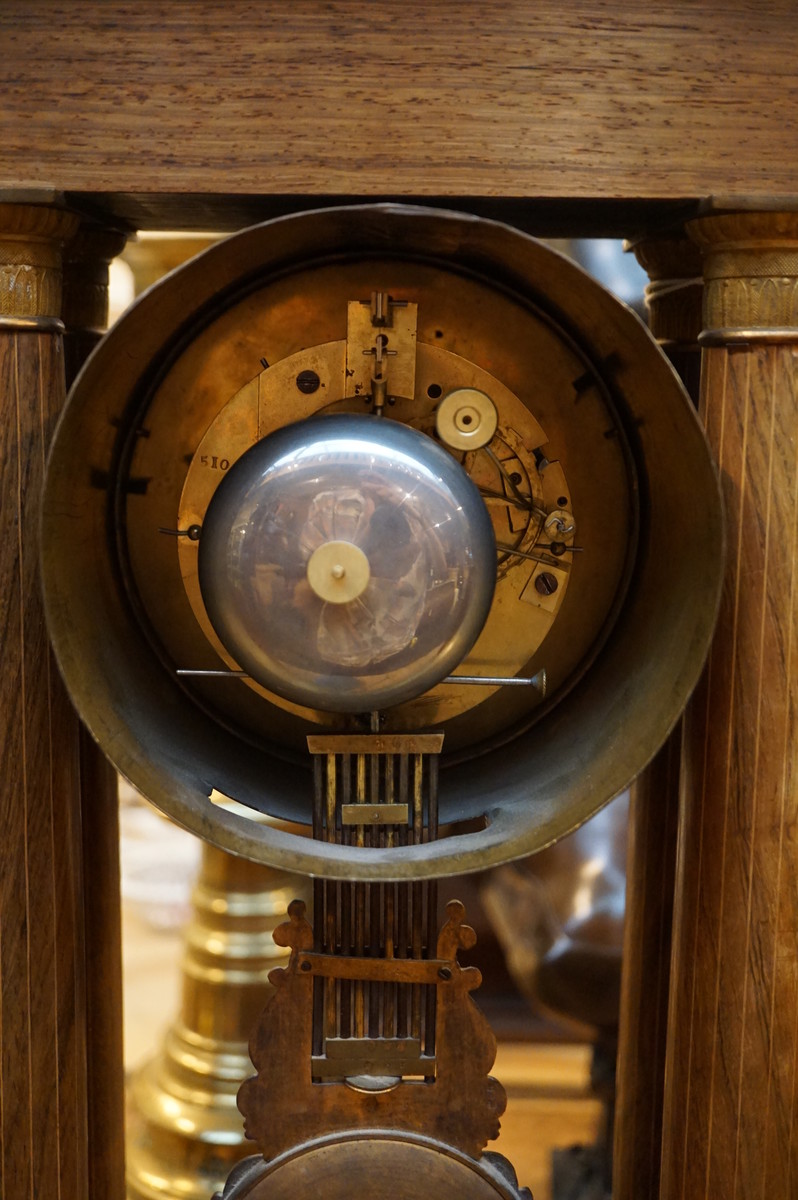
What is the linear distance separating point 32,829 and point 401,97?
106cm

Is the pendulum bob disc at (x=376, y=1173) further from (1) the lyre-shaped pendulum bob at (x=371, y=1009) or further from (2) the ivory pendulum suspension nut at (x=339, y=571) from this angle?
(2) the ivory pendulum suspension nut at (x=339, y=571)

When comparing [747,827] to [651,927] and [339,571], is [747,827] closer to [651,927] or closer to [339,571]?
[651,927]

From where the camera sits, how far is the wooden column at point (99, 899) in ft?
6.31

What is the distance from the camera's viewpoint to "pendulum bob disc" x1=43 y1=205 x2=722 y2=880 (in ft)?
5.11

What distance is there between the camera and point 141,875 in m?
4.24

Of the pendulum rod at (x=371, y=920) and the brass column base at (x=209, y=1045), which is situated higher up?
the pendulum rod at (x=371, y=920)

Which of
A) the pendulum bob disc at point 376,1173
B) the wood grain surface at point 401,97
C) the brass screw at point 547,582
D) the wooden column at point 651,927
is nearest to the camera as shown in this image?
the wood grain surface at point 401,97

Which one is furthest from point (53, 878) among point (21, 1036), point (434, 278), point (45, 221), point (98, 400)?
point (434, 278)

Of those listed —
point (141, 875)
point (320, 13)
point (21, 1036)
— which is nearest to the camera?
point (320, 13)

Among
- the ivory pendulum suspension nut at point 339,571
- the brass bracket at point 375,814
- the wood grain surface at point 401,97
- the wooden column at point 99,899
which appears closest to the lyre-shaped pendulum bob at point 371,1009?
the brass bracket at point 375,814

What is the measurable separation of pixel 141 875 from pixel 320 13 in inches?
130

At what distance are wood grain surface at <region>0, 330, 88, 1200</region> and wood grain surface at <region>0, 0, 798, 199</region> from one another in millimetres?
297

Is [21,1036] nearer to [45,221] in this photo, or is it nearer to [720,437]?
[45,221]

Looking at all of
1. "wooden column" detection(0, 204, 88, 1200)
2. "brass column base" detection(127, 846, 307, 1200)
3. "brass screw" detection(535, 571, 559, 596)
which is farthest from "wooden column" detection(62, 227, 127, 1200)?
"brass screw" detection(535, 571, 559, 596)
